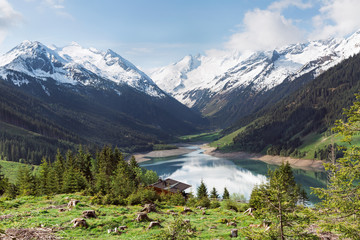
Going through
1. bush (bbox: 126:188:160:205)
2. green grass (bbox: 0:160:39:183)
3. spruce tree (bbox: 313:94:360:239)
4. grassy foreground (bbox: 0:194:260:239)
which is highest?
spruce tree (bbox: 313:94:360:239)

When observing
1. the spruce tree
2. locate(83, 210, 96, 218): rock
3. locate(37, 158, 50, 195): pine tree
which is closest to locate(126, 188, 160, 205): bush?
locate(83, 210, 96, 218): rock

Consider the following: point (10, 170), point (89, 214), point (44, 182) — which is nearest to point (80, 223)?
point (89, 214)

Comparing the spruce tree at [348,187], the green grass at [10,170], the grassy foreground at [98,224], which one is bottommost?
the green grass at [10,170]

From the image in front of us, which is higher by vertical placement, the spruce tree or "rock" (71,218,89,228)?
the spruce tree

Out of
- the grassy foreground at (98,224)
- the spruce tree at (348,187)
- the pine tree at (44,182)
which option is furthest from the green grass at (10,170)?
the spruce tree at (348,187)

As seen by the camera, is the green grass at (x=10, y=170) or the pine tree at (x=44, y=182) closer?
the pine tree at (x=44, y=182)

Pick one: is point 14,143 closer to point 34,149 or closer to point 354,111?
point 34,149

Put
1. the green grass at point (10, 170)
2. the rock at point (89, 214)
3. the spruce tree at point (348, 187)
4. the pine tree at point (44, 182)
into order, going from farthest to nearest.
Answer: the green grass at point (10, 170), the pine tree at point (44, 182), the rock at point (89, 214), the spruce tree at point (348, 187)

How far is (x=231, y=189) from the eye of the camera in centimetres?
12400

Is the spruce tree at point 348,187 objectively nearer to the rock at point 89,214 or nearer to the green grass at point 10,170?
the rock at point 89,214

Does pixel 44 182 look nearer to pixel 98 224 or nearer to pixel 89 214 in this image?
pixel 89 214

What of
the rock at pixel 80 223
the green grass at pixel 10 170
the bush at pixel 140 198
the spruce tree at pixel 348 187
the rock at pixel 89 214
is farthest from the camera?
the green grass at pixel 10 170

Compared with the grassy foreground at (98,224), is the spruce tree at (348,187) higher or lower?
higher

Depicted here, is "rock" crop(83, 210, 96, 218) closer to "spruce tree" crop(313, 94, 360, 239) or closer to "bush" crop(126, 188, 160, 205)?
"bush" crop(126, 188, 160, 205)
